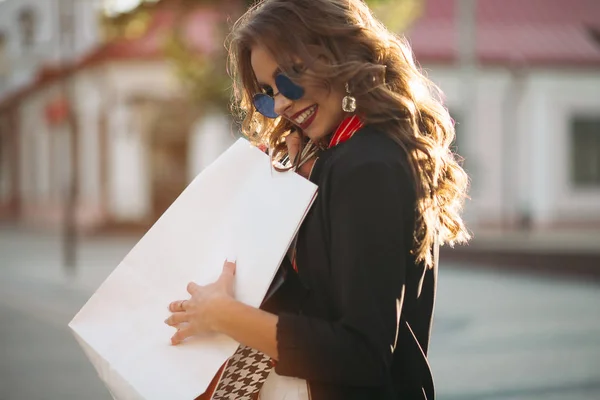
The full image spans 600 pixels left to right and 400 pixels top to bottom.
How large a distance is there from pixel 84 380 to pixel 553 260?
31.5 feet

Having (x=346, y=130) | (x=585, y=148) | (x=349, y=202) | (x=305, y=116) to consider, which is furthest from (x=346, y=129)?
(x=585, y=148)

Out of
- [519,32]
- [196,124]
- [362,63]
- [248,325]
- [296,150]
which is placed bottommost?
[248,325]

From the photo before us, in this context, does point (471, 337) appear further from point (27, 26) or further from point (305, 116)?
point (27, 26)

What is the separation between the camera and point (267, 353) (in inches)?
67.4

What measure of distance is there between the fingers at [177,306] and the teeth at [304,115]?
0.42m

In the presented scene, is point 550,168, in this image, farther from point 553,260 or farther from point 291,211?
point 291,211

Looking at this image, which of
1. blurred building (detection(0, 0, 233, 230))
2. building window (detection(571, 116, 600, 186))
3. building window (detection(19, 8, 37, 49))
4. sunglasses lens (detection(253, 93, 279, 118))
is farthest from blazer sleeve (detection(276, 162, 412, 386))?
building window (detection(19, 8, 37, 49))

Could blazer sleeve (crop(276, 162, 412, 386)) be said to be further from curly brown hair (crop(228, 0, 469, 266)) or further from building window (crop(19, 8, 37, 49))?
building window (crop(19, 8, 37, 49))

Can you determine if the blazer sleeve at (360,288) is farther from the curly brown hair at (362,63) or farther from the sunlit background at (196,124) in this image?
the sunlit background at (196,124)

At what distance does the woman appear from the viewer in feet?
5.38

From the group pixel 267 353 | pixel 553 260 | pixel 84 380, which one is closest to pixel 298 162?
pixel 267 353

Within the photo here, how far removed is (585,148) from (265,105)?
2789cm

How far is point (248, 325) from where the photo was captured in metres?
1.69

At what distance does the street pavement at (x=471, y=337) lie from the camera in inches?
262
